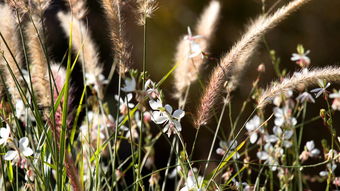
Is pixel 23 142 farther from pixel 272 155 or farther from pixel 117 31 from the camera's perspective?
pixel 272 155


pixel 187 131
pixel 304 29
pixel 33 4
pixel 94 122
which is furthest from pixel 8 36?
pixel 304 29

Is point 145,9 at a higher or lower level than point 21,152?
higher

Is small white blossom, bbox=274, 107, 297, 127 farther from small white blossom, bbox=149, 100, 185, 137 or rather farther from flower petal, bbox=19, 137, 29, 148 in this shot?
flower petal, bbox=19, 137, 29, 148

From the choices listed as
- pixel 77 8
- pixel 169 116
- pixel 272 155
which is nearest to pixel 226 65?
pixel 169 116

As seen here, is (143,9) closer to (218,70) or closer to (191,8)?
(218,70)

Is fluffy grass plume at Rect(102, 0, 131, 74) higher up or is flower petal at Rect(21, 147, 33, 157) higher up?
fluffy grass plume at Rect(102, 0, 131, 74)

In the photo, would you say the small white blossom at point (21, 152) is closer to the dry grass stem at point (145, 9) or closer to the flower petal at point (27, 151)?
the flower petal at point (27, 151)

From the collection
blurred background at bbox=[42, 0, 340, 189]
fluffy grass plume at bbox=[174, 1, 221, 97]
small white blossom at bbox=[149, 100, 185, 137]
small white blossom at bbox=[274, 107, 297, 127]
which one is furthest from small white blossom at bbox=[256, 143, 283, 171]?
blurred background at bbox=[42, 0, 340, 189]

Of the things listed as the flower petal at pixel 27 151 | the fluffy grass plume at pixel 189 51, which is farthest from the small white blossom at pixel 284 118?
the flower petal at pixel 27 151
